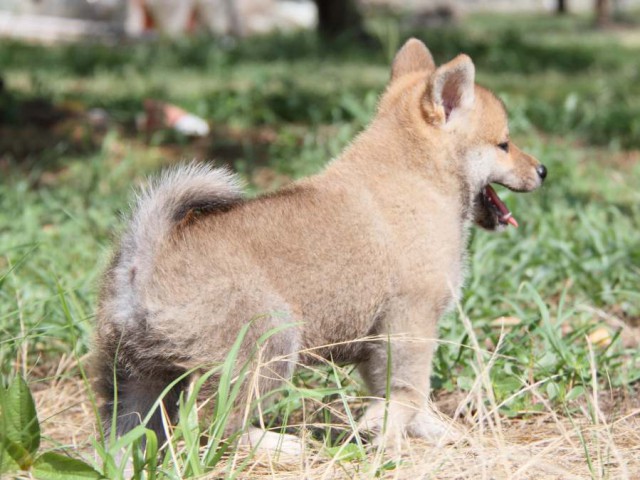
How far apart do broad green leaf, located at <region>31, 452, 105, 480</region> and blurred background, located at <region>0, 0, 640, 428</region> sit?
22.3 inches

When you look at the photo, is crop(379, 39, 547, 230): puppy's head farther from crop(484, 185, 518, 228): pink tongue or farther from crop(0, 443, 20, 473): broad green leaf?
crop(0, 443, 20, 473): broad green leaf

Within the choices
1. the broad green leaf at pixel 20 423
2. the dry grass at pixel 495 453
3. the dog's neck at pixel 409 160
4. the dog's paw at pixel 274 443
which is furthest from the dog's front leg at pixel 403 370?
the broad green leaf at pixel 20 423

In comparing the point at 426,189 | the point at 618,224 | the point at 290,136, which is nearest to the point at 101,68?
the point at 290,136

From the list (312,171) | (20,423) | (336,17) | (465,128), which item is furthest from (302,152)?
(336,17)

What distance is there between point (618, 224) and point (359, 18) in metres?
10.2

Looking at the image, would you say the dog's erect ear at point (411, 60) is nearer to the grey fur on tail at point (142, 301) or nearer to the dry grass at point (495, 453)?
the grey fur on tail at point (142, 301)

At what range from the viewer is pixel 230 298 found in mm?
2854

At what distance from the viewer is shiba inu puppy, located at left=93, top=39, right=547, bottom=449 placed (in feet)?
9.36

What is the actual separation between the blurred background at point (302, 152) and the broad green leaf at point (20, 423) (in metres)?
0.42

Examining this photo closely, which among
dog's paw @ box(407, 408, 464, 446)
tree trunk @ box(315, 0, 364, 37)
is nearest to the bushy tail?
dog's paw @ box(407, 408, 464, 446)

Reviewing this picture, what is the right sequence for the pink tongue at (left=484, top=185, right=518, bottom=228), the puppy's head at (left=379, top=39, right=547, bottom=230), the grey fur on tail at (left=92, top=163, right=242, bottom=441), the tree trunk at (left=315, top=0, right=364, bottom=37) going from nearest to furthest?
1. the grey fur on tail at (left=92, top=163, right=242, bottom=441)
2. the puppy's head at (left=379, top=39, right=547, bottom=230)
3. the pink tongue at (left=484, top=185, right=518, bottom=228)
4. the tree trunk at (left=315, top=0, right=364, bottom=37)

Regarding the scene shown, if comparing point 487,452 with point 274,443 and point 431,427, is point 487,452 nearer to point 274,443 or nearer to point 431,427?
point 431,427

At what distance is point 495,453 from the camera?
111 inches

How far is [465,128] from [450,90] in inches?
6.5
